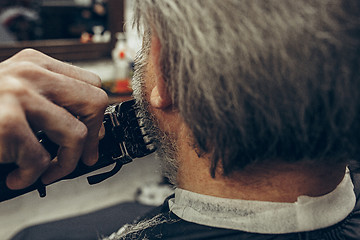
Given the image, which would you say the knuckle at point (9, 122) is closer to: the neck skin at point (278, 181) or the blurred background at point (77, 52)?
the neck skin at point (278, 181)

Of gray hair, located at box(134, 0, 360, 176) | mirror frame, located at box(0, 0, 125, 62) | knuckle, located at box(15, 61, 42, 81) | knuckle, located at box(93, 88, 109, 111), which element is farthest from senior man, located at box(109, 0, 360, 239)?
mirror frame, located at box(0, 0, 125, 62)

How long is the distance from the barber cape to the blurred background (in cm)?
217

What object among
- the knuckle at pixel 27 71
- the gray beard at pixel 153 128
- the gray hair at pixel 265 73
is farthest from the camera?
the gray beard at pixel 153 128

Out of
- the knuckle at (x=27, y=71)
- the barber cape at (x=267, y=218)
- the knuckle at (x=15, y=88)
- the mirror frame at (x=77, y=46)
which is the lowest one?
the barber cape at (x=267, y=218)

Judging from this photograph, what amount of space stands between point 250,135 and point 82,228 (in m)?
1.15

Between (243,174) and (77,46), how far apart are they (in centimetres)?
328

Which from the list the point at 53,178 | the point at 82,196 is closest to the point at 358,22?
the point at 53,178

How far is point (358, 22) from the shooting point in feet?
2.24

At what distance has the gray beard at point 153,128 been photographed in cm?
106

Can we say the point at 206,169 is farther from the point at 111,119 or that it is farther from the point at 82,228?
the point at 82,228

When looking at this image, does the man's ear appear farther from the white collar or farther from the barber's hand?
the white collar

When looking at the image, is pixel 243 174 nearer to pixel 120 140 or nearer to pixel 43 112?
pixel 120 140

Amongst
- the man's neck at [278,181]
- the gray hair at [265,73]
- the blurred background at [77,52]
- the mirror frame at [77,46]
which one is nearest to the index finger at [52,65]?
the gray hair at [265,73]

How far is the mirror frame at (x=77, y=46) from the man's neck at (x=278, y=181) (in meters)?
2.99
